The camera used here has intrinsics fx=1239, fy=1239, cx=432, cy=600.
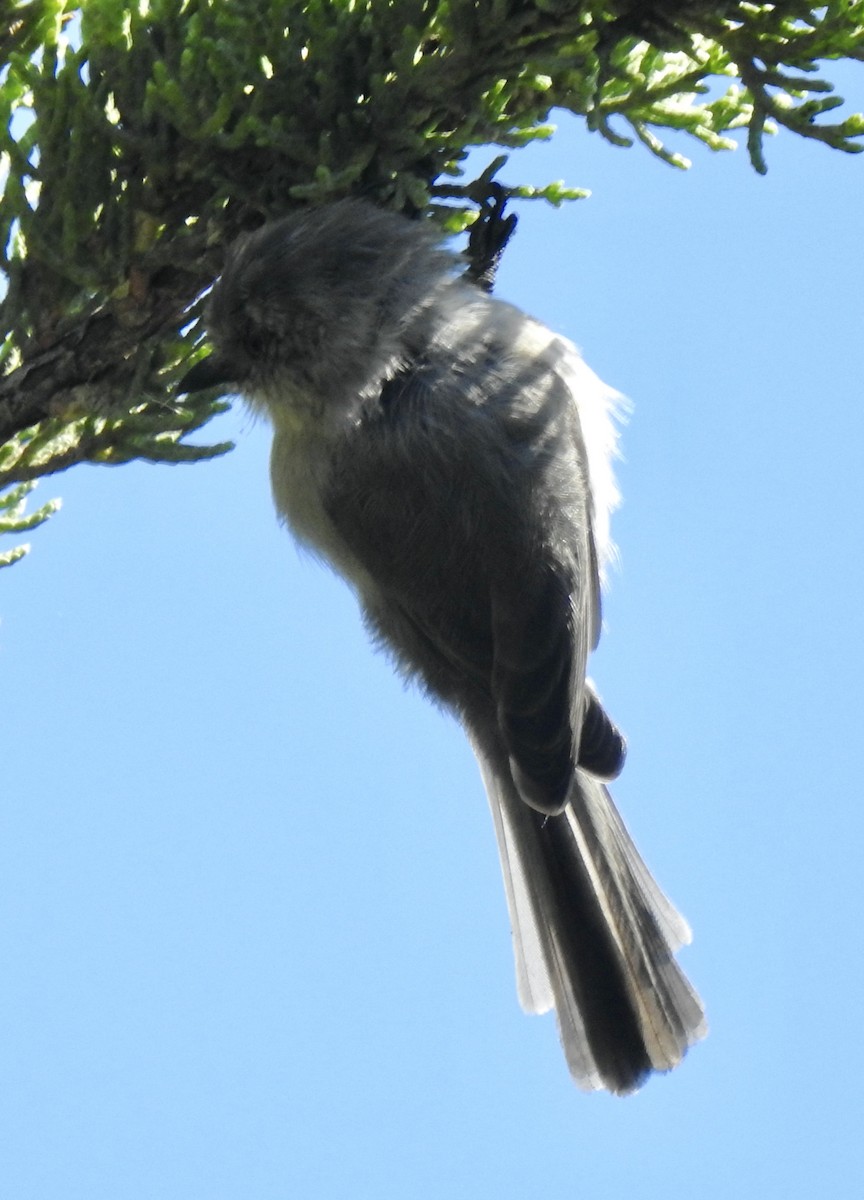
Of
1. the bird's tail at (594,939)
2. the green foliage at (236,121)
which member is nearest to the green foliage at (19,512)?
the green foliage at (236,121)

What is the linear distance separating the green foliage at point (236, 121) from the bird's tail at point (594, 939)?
1464 mm

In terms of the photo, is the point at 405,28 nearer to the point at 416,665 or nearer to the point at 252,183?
the point at 252,183

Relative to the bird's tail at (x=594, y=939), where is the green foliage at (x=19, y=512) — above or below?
above

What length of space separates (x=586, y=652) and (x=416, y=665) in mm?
467

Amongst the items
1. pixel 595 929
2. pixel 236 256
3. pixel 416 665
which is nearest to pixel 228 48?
pixel 236 256

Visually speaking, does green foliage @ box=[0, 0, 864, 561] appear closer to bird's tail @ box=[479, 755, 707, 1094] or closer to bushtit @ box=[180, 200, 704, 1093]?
bushtit @ box=[180, 200, 704, 1093]

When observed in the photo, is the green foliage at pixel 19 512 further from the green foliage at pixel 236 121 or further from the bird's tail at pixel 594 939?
the bird's tail at pixel 594 939

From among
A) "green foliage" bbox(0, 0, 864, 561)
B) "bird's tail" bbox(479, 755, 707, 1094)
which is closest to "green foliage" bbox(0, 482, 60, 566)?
"green foliage" bbox(0, 0, 864, 561)

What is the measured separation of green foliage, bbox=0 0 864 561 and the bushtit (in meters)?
0.14

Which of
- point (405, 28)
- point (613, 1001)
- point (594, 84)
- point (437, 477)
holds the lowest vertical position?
point (613, 1001)

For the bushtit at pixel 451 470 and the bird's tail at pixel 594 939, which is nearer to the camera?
the bushtit at pixel 451 470

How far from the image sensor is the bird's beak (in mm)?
2820

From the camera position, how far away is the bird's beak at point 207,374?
9.25ft

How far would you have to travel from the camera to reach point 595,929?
336 cm
